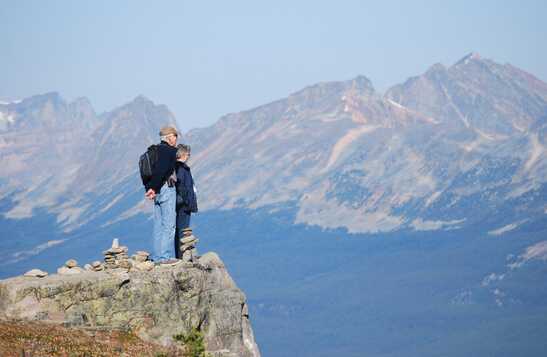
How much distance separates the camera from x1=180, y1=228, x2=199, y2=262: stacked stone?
109ft

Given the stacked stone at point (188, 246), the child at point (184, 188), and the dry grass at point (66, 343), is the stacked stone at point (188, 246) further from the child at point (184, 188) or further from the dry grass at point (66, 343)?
the dry grass at point (66, 343)

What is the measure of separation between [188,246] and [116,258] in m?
2.20

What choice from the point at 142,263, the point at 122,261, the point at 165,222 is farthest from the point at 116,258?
the point at 165,222

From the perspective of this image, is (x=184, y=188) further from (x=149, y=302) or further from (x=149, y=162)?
(x=149, y=302)

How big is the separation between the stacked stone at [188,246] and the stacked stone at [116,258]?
1726 millimetres

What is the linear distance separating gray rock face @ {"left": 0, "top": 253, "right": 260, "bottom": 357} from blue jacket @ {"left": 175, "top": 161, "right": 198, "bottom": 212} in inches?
73.3

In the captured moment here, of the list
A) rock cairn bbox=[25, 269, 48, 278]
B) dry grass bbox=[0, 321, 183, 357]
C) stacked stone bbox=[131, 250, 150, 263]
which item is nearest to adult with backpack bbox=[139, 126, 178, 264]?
stacked stone bbox=[131, 250, 150, 263]

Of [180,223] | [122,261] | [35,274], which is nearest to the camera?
[35,274]

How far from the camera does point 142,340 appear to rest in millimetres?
30016

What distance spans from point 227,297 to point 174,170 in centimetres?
434

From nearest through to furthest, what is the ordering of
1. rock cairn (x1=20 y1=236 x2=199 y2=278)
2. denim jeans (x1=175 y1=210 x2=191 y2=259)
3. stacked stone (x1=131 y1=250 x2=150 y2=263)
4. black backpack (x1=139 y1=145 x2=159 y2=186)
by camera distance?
black backpack (x1=139 y1=145 x2=159 y2=186) < rock cairn (x1=20 y1=236 x2=199 y2=278) < stacked stone (x1=131 y1=250 x2=150 y2=263) < denim jeans (x1=175 y1=210 x2=191 y2=259)

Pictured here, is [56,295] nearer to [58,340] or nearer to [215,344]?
[58,340]

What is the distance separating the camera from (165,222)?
31.9 meters

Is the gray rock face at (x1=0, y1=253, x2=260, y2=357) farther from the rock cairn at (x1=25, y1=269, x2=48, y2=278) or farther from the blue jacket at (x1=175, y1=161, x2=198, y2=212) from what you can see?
the blue jacket at (x1=175, y1=161, x2=198, y2=212)
